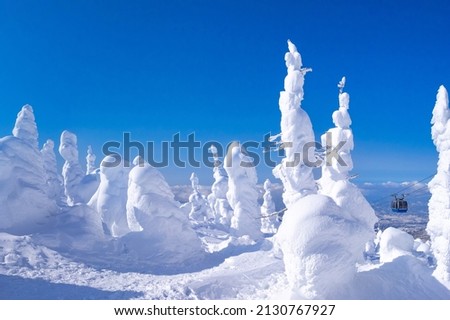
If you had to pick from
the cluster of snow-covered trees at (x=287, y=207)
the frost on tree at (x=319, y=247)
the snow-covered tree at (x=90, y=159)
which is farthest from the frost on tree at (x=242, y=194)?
the snow-covered tree at (x=90, y=159)

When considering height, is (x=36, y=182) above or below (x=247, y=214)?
above

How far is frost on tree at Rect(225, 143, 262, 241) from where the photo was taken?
115 feet

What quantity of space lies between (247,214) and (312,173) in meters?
13.2

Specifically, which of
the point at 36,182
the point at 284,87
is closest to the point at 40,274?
the point at 36,182

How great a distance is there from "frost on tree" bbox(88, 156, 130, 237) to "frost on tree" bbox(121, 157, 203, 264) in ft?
24.2

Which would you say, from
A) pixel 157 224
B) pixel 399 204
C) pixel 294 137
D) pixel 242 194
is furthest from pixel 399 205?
pixel 242 194

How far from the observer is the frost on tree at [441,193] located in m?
16.4

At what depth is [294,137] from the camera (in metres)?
23.0

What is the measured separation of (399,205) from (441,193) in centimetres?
540

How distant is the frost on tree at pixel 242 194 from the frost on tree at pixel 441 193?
1917 centimetres

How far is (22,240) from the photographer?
71.5 feet

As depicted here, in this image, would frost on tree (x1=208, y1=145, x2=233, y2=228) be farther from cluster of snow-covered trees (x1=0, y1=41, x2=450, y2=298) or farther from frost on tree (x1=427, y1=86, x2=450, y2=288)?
frost on tree (x1=427, y1=86, x2=450, y2=288)

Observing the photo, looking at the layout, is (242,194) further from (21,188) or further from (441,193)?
(441,193)
